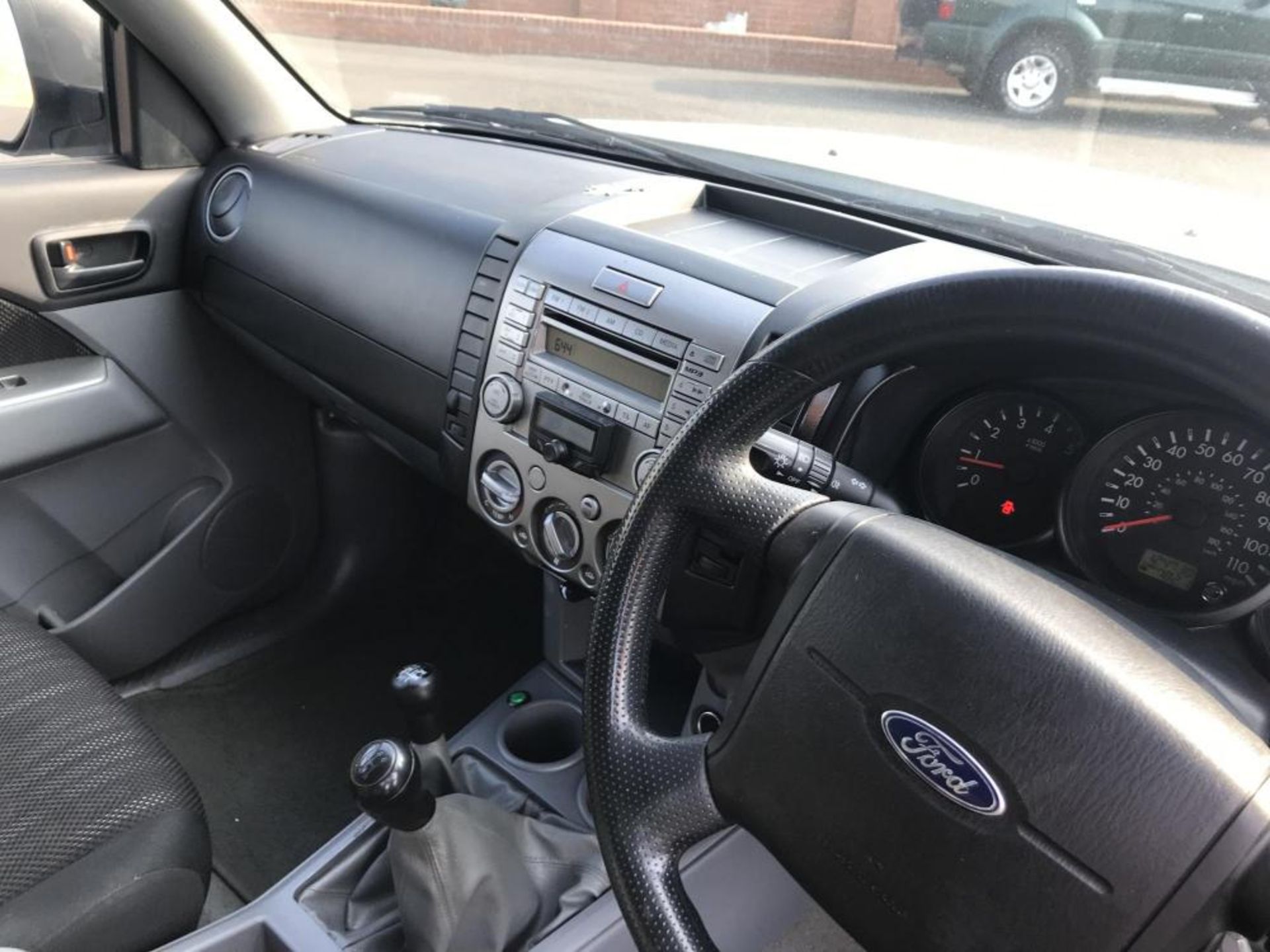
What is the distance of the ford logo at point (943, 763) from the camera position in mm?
682

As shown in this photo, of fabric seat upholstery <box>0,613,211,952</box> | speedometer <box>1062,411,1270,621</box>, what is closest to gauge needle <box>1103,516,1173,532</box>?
speedometer <box>1062,411,1270,621</box>

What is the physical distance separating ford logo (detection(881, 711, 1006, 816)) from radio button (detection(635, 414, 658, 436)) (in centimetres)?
59

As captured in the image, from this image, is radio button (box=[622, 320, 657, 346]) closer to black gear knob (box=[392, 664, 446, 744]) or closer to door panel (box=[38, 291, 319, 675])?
black gear knob (box=[392, 664, 446, 744])

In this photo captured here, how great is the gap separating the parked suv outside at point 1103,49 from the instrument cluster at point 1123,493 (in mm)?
558

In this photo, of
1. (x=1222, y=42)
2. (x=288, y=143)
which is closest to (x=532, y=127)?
(x=288, y=143)

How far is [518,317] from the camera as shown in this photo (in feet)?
4.67

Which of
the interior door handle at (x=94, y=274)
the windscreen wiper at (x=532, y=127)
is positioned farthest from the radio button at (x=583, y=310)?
the interior door handle at (x=94, y=274)

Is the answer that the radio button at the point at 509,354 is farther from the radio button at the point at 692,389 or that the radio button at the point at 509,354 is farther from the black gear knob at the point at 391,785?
the black gear knob at the point at 391,785

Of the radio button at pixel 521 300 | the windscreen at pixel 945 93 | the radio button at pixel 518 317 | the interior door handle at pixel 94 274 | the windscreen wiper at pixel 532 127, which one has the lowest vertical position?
the interior door handle at pixel 94 274

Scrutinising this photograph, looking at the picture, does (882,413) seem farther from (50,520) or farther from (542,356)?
(50,520)

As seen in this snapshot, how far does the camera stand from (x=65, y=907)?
1177mm

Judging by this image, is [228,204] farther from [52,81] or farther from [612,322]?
[612,322]

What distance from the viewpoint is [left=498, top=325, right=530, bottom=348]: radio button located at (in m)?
1.41

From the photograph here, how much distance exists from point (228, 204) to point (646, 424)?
1110 millimetres
